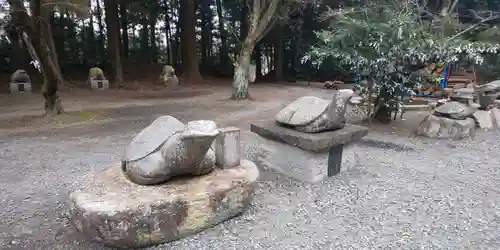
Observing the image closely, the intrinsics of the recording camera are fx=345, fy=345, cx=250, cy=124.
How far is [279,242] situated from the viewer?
227 centimetres

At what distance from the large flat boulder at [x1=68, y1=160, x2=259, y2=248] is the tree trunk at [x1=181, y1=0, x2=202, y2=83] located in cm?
1061

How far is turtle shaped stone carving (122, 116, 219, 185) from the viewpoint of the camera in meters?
2.22

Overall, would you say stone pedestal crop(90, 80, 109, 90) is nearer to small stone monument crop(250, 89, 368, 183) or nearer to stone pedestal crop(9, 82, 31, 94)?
stone pedestal crop(9, 82, 31, 94)

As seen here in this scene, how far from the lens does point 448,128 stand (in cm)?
507

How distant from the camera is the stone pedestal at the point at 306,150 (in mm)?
3211

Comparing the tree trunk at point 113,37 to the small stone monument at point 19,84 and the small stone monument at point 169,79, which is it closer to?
the small stone monument at point 169,79

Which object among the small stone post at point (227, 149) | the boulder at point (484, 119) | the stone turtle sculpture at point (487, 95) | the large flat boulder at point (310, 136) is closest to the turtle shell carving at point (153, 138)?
the small stone post at point (227, 149)

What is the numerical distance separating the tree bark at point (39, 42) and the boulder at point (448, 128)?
6.21 metres

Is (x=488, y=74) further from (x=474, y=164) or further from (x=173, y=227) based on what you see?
(x=173, y=227)

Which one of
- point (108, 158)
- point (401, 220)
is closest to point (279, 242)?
point (401, 220)

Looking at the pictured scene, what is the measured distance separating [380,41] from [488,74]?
23.5 ft

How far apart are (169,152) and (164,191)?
0.25m

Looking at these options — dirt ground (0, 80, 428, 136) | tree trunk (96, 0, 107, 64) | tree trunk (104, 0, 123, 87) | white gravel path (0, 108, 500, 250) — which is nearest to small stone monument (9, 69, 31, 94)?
dirt ground (0, 80, 428, 136)

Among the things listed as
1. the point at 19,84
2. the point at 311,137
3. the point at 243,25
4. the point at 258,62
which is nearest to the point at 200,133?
the point at 311,137
